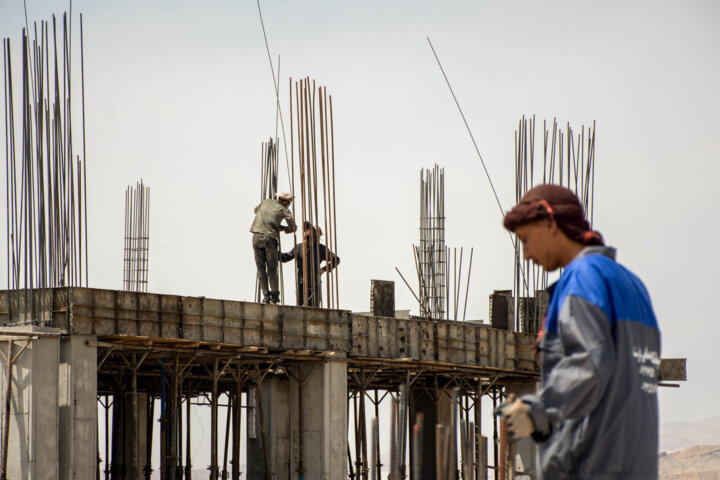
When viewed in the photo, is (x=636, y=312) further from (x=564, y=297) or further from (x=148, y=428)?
(x=148, y=428)

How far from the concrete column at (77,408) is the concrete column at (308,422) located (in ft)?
17.6

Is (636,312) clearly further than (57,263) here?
No

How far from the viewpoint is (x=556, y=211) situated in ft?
12.8

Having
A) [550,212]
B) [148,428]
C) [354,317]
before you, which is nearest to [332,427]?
[354,317]

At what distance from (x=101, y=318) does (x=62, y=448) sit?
2.19 m

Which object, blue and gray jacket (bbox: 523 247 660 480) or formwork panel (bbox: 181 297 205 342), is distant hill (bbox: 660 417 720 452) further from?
blue and gray jacket (bbox: 523 247 660 480)

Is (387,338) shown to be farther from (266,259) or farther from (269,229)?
(269,229)

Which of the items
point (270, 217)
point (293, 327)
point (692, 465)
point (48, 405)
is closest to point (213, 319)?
point (293, 327)


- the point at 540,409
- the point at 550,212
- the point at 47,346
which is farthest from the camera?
the point at 47,346

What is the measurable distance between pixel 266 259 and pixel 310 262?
1414mm

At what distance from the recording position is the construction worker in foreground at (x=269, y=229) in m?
22.2

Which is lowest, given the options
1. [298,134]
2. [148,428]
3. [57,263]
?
[148,428]

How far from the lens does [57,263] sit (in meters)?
19.3

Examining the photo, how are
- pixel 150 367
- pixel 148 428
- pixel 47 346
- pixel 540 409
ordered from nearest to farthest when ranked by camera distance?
pixel 540 409, pixel 47 346, pixel 150 367, pixel 148 428
